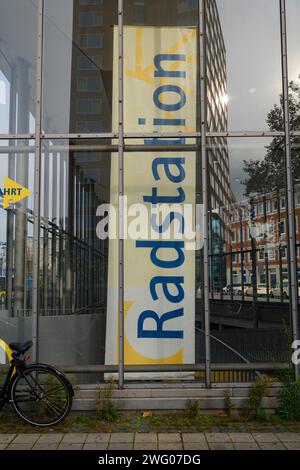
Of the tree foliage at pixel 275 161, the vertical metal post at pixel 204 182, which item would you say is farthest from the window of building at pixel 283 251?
the vertical metal post at pixel 204 182

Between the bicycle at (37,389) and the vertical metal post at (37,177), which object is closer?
the bicycle at (37,389)

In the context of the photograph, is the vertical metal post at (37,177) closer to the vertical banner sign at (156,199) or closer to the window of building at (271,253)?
the vertical banner sign at (156,199)

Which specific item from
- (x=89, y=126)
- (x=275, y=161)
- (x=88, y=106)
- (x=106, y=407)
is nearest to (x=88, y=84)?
(x=88, y=106)

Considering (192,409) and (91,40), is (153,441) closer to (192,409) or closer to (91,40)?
(192,409)

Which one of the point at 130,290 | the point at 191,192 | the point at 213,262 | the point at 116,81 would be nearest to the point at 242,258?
the point at 213,262

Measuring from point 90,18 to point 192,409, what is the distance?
5.77m

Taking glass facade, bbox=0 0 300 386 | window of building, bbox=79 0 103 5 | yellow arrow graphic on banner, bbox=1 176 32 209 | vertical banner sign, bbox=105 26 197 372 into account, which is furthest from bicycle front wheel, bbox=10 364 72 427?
window of building, bbox=79 0 103 5

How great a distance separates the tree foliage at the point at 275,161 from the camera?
6.59m

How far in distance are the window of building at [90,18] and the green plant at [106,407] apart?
5235 mm

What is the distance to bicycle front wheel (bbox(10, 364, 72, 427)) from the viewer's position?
545 cm

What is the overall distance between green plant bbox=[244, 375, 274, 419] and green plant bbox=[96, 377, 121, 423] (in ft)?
5.20

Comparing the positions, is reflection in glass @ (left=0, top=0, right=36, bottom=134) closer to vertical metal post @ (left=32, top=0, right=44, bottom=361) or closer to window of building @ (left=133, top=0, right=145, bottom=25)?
vertical metal post @ (left=32, top=0, right=44, bottom=361)

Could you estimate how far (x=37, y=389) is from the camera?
5523mm

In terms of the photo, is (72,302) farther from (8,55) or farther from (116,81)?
(8,55)
